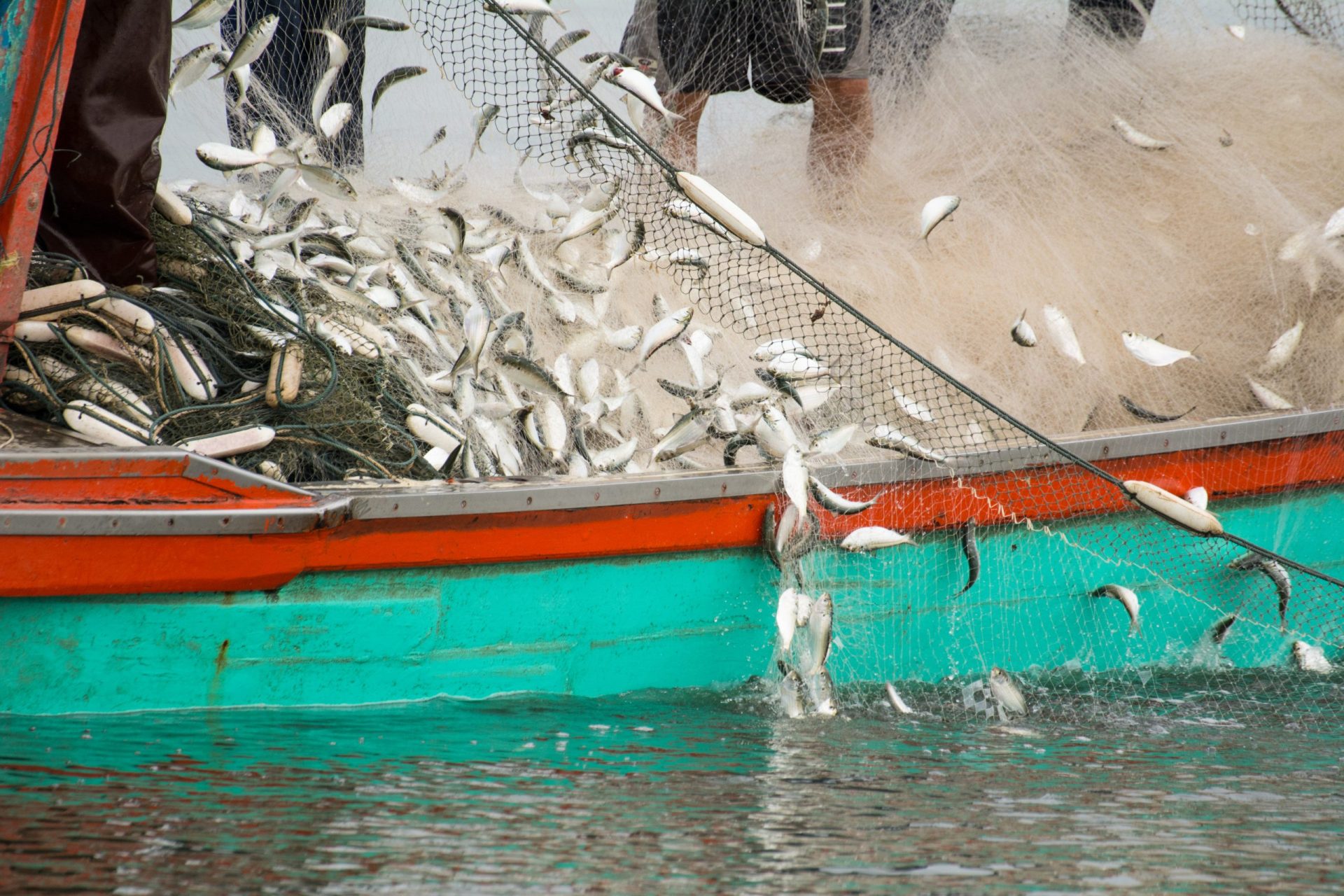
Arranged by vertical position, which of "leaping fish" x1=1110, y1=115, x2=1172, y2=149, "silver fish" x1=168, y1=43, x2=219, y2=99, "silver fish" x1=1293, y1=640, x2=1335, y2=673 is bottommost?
"silver fish" x1=1293, y1=640, x2=1335, y2=673

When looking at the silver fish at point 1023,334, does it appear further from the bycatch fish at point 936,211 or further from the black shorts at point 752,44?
the black shorts at point 752,44

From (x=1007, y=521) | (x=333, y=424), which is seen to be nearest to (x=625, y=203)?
(x=333, y=424)

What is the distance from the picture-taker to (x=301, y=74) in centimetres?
494

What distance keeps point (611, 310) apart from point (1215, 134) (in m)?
2.40

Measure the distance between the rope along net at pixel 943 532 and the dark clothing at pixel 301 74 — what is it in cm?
64

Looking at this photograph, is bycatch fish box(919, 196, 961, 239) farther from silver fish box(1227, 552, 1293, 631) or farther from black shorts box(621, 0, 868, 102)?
silver fish box(1227, 552, 1293, 631)

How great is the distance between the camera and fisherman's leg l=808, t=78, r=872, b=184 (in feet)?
16.1

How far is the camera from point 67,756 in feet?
8.73

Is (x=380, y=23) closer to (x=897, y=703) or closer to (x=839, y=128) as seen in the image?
(x=839, y=128)

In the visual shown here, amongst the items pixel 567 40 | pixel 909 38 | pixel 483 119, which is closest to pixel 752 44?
pixel 909 38

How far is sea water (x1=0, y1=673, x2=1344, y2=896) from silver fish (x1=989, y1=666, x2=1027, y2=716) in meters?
0.05

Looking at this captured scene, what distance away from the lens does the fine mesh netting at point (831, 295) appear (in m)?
3.54

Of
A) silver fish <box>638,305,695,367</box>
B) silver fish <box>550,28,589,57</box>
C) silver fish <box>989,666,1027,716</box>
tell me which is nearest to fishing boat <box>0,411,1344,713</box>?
silver fish <box>989,666,1027,716</box>

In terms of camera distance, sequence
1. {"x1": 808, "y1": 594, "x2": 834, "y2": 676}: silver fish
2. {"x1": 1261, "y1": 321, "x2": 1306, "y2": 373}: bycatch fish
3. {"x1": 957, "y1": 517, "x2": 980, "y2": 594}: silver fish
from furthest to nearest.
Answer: {"x1": 1261, "y1": 321, "x2": 1306, "y2": 373}: bycatch fish
{"x1": 957, "y1": 517, "x2": 980, "y2": 594}: silver fish
{"x1": 808, "y1": 594, "x2": 834, "y2": 676}: silver fish
